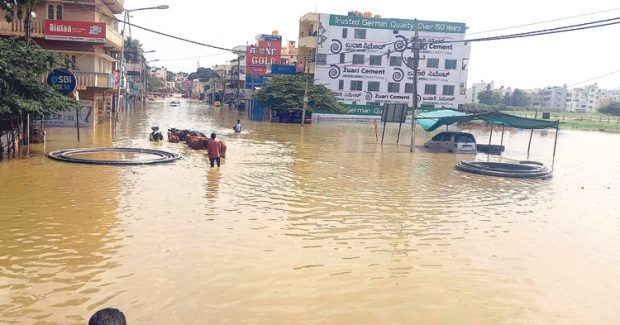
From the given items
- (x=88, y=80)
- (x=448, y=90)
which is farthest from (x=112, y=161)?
(x=448, y=90)

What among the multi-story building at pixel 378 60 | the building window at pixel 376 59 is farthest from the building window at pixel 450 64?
the building window at pixel 376 59

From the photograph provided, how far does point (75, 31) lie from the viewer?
102 feet

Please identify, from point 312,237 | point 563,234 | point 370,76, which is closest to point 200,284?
point 312,237

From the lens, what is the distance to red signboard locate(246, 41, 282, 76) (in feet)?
195

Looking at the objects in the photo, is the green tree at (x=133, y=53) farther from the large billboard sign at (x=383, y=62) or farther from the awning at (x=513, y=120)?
the awning at (x=513, y=120)

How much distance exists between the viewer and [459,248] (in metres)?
10.2

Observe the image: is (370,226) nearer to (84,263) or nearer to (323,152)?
(84,263)

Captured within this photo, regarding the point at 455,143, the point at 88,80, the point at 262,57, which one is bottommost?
the point at 455,143

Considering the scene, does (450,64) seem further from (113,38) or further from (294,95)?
(113,38)

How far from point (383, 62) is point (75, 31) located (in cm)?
3718

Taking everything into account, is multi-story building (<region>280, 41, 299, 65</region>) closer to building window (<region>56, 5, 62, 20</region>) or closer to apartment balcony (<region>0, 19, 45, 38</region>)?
building window (<region>56, 5, 62, 20</region>)

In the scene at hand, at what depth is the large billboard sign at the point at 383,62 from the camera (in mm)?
58344

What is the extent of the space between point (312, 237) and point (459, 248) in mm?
2979

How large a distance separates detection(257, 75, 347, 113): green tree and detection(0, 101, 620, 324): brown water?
32.6 metres
